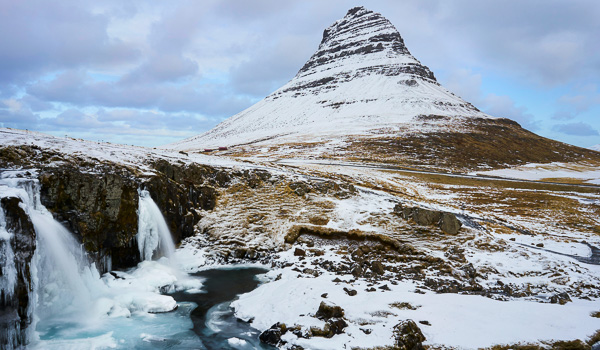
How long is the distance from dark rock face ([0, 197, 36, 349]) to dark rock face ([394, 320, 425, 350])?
15.2 metres

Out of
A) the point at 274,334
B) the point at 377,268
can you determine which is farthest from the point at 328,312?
the point at 377,268

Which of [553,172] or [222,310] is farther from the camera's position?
[553,172]

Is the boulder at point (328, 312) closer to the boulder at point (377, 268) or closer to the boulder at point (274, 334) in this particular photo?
the boulder at point (274, 334)

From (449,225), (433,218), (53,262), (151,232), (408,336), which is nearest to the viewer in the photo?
(408,336)

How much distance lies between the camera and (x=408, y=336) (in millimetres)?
13422

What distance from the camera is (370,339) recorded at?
13.8m

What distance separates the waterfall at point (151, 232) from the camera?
22.7m

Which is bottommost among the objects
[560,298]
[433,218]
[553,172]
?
[560,298]

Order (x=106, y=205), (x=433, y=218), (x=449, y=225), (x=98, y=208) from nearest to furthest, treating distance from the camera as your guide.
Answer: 1. (x=98, y=208)
2. (x=106, y=205)
3. (x=449, y=225)
4. (x=433, y=218)

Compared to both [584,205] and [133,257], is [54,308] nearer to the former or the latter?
[133,257]

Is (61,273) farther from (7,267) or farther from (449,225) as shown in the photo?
(449,225)

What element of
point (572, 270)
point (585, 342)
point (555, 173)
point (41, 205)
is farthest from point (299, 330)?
point (555, 173)

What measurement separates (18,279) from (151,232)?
9946 mm

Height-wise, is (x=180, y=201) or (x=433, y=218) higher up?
(x=180, y=201)
